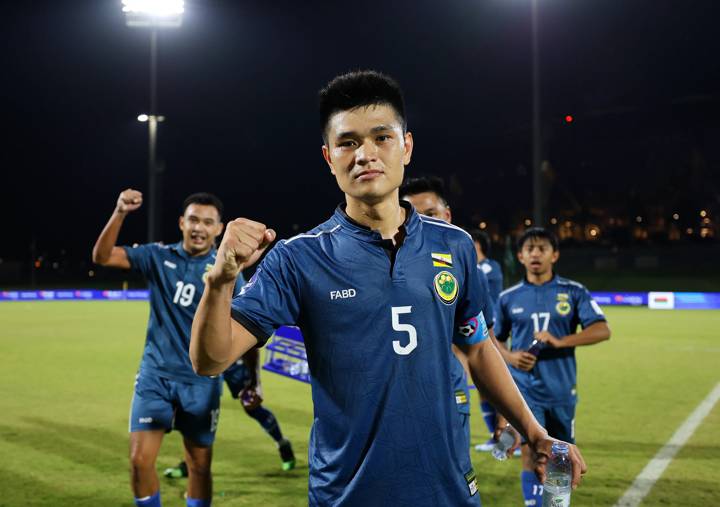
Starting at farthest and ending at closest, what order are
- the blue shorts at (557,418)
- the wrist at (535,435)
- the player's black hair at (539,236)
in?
the player's black hair at (539,236), the blue shorts at (557,418), the wrist at (535,435)

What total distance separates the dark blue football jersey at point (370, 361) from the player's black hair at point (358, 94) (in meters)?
0.40

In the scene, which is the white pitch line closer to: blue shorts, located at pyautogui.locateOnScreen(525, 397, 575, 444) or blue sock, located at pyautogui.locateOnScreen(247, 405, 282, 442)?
blue shorts, located at pyautogui.locateOnScreen(525, 397, 575, 444)

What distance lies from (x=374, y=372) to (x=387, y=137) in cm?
75

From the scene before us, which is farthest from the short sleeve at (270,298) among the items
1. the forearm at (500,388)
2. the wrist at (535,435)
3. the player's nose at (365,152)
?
the wrist at (535,435)

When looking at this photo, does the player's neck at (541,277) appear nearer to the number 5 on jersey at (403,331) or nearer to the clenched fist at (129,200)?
the clenched fist at (129,200)

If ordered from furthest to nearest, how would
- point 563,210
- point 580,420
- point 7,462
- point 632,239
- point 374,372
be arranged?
point 563,210 < point 632,239 < point 580,420 < point 7,462 < point 374,372

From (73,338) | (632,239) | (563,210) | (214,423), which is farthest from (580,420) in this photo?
(563,210)

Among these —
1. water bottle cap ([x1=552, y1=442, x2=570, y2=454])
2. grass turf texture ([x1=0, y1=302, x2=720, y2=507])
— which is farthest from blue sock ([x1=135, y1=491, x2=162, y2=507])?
water bottle cap ([x1=552, y1=442, x2=570, y2=454])

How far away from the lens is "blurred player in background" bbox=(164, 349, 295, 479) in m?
5.70

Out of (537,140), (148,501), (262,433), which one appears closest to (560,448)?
(148,501)

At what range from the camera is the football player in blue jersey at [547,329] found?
18.1ft

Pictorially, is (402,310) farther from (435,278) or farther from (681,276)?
(681,276)

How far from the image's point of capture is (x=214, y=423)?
531 centimetres

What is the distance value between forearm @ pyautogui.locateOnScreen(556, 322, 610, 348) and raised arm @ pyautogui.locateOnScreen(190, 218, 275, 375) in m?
3.83
